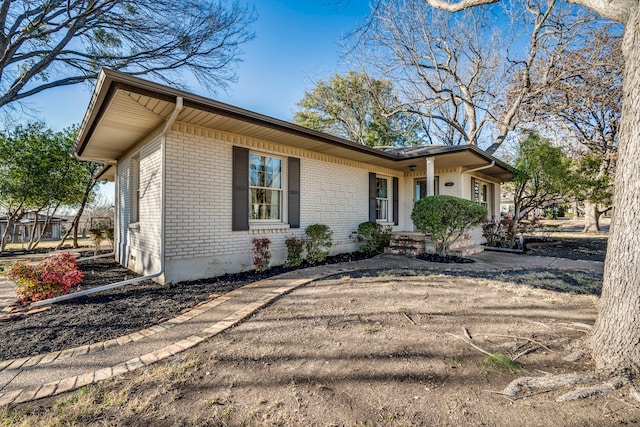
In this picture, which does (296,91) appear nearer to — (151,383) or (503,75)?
(503,75)

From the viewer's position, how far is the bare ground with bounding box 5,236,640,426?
5.42 ft

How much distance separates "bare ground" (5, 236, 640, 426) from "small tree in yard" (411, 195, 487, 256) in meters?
3.46

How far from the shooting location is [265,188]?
6.14 meters

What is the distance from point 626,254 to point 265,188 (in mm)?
5417

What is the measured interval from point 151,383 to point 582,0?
4708mm

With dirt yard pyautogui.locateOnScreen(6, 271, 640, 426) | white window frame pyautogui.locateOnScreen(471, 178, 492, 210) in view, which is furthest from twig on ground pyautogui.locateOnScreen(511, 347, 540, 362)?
white window frame pyautogui.locateOnScreen(471, 178, 492, 210)

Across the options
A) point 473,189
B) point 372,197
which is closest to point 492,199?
point 473,189

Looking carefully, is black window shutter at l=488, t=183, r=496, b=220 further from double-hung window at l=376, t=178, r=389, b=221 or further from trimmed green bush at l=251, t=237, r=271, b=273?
trimmed green bush at l=251, t=237, r=271, b=273

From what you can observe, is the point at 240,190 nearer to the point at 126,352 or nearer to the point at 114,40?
the point at 126,352

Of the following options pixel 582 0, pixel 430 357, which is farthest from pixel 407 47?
pixel 430 357

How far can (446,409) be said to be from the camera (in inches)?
66.9

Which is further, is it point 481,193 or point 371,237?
point 481,193

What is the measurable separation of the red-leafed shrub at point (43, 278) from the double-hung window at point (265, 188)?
303 cm

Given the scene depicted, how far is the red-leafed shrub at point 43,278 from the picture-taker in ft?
12.0
